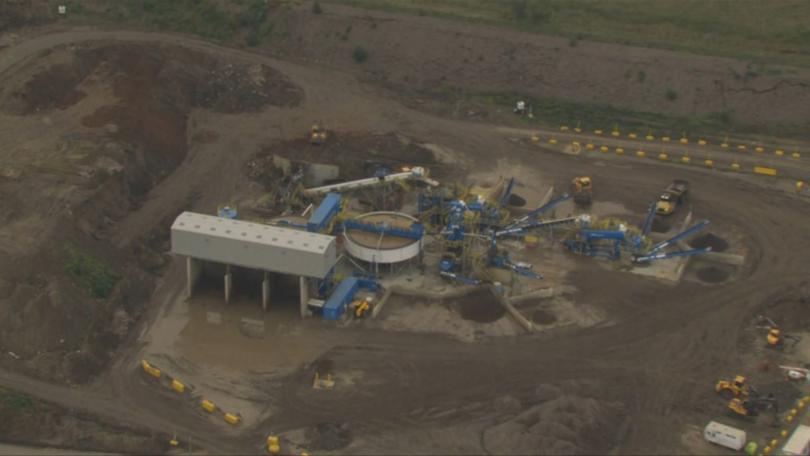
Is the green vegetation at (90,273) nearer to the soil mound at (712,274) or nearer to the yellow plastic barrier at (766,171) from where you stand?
the soil mound at (712,274)

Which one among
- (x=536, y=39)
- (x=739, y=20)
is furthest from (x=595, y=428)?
(x=739, y=20)

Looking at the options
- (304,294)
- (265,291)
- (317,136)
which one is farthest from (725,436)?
(317,136)

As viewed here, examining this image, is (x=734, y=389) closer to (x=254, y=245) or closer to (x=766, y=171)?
(x=254, y=245)

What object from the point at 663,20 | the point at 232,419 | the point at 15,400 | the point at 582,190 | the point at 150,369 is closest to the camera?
the point at 232,419

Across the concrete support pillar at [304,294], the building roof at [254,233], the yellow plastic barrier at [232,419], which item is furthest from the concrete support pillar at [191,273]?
the yellow plastic barrier at [232,419]

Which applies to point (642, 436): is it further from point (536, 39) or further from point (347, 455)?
point (536, 39)

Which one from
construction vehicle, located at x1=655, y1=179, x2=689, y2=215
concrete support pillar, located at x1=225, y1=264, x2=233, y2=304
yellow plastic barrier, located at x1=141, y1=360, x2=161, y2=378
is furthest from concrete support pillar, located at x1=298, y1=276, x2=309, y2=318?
construction vehicle, located at x1=655, y1=179, x2=689, y2=215
